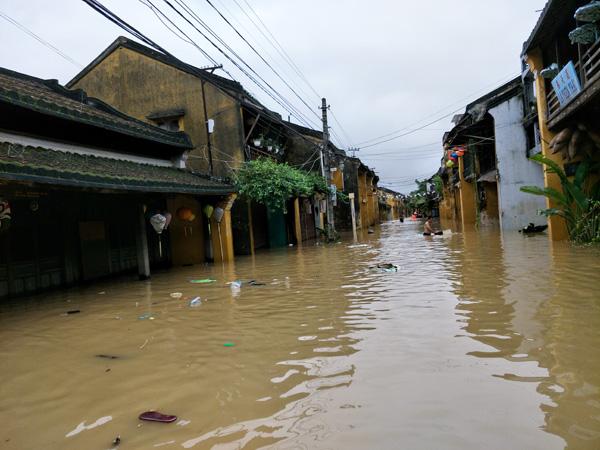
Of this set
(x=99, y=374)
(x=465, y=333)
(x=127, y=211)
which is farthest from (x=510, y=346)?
(x=127, y=211)

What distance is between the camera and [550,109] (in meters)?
14.2

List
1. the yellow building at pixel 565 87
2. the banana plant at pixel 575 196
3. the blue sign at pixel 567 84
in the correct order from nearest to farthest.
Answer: the yellow building at pixel 565 87 < the blue sign at pixel 567 84 < the banana plant at pixel 575 196

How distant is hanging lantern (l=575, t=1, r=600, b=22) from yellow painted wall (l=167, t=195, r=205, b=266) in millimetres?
13003

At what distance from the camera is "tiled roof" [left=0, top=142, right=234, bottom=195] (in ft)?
25.2

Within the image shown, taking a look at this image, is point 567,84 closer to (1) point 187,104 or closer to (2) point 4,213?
(2) point 4,213

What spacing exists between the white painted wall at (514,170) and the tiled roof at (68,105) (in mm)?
16096

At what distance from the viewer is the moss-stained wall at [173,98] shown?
20.2 metres

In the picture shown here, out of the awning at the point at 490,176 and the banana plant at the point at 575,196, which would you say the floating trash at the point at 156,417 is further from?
the awning at the point at 490,176

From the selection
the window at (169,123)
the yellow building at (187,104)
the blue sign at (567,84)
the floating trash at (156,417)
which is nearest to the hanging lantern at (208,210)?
the yellow building at (187,104)

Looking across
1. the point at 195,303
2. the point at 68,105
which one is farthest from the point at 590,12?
the point at 68,105

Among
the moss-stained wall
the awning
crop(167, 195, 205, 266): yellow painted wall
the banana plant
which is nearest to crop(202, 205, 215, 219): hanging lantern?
crop(167, 195, 205, 266): yellow painted wall

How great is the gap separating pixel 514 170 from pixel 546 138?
8.44 m

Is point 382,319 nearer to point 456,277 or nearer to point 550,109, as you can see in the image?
point 456,277

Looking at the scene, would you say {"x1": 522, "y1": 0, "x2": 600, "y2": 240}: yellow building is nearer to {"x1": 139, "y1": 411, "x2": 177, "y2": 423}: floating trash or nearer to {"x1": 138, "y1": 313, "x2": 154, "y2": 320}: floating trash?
{"x1": 138, "y1": 313, "x2": 154, "y2": 320}: floating trash
